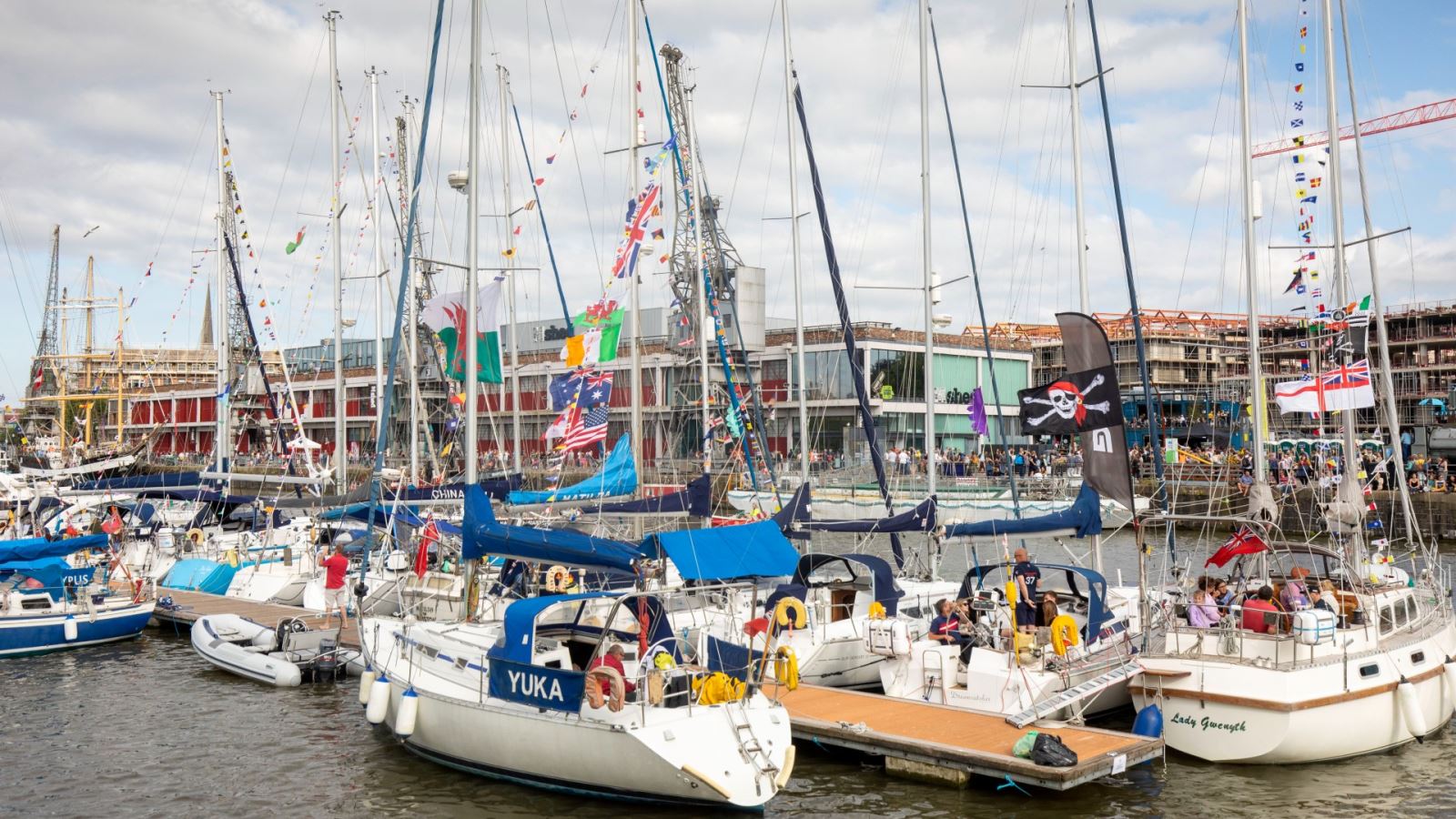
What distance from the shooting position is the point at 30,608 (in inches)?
1059

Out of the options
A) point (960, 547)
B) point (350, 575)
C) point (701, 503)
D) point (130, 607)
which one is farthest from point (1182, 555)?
point (130, 607)

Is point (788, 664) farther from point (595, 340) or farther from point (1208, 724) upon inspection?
point (595, 340)

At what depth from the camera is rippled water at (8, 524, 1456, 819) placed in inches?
607

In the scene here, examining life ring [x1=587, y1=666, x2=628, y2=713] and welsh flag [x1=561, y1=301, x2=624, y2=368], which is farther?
welsh flag [x1=561, y1=301, x2=624, y2=368]

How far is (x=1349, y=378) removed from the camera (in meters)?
24.8

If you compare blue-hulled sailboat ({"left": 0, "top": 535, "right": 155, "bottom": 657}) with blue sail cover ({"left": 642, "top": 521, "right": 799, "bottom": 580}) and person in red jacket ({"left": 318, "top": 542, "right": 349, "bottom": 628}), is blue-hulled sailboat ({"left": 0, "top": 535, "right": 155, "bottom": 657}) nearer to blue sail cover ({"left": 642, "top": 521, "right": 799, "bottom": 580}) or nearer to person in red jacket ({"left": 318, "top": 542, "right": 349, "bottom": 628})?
person in red jacket ({"left": 318, "top": 542, "right": 349, "bottom": 628})

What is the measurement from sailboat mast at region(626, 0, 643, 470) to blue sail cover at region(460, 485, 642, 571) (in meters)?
8.11

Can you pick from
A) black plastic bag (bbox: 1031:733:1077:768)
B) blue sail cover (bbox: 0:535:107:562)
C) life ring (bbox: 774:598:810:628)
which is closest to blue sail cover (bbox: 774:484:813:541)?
life ring (bbox: 774:598:810:628)

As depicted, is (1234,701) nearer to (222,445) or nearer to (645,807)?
(645,807)

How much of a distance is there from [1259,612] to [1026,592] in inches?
140

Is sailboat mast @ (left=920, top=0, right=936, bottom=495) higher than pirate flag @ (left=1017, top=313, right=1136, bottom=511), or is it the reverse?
sailboat mast @ (left=920, top=0, right=936, bottom=495)

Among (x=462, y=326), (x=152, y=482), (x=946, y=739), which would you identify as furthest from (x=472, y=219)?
(x=152, y=482)

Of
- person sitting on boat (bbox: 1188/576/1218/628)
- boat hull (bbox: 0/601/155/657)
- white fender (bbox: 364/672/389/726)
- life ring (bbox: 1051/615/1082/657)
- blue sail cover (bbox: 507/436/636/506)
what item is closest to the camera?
white fender (bbox: 364/672/389/726)

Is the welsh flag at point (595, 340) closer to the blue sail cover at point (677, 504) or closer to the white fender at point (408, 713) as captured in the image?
the blue sail cover at point (677, 504)
